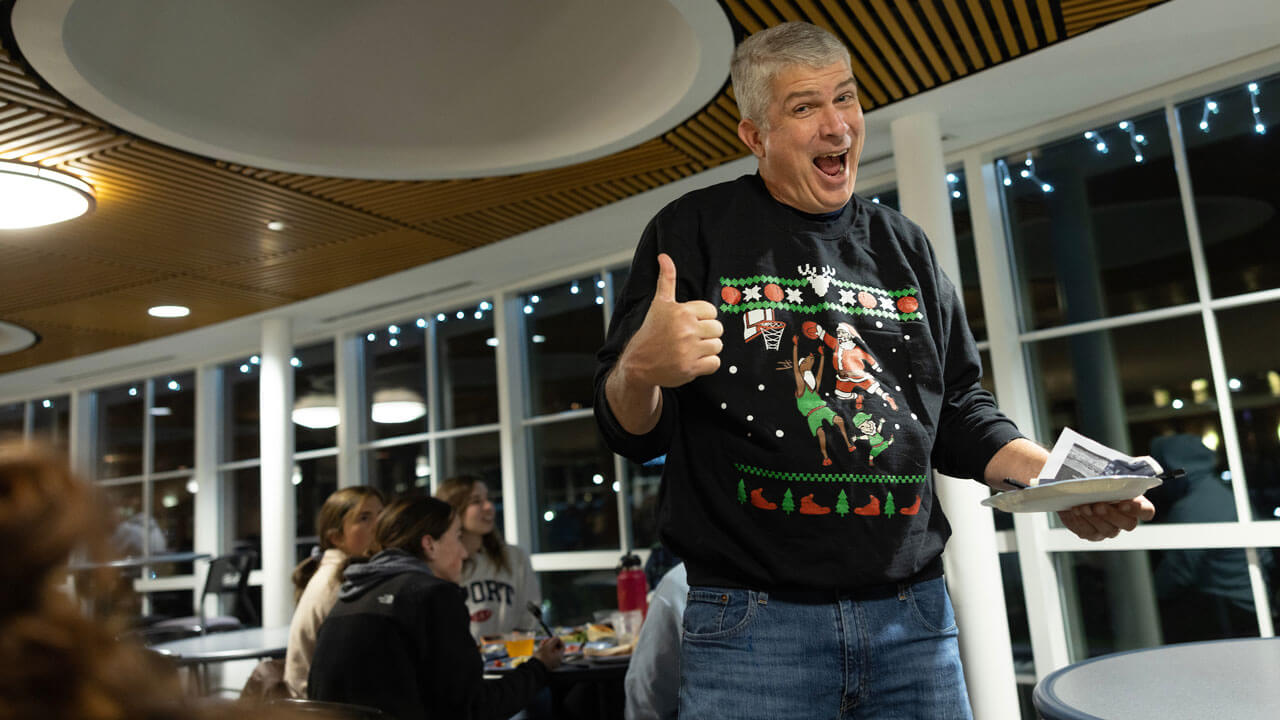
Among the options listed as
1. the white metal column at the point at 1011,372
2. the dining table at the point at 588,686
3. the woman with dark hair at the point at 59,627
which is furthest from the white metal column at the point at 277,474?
the woman with dark hair at the point at 59,627

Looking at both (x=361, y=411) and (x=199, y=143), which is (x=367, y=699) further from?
(x=361, y=411)

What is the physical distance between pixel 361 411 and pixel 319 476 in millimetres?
674

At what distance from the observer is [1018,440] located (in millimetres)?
1273

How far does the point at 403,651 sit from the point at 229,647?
2.15 meters

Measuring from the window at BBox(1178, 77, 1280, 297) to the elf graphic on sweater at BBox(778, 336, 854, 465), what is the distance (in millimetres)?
3753

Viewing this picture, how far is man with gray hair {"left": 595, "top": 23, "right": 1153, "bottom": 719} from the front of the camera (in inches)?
43.4

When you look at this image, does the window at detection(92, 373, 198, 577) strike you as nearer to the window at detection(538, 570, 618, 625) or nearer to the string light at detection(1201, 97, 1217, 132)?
the window at detection(538, 570, 618, 625)

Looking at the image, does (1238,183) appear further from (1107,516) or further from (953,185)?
(1107,516)

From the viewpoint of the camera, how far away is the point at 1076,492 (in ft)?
3.83

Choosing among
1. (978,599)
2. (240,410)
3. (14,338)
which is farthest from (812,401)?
(240,410)

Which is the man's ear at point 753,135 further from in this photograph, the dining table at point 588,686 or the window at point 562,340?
the window at point 562,340

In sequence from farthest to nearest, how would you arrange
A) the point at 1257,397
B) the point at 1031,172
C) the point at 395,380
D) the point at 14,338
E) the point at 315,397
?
the point at 315,397 → the point at 395,380 → the point at 14,338 → the point at 1031,172 → the point at 1257,397

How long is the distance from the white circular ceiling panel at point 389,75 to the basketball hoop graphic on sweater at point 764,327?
2203mm

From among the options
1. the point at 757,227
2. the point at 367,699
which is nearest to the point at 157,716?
the point at 757,227
